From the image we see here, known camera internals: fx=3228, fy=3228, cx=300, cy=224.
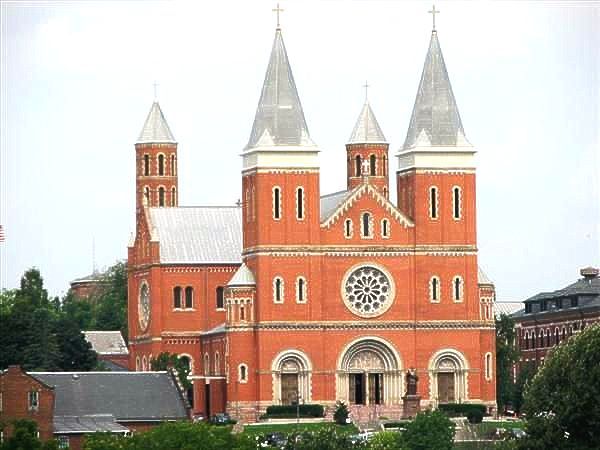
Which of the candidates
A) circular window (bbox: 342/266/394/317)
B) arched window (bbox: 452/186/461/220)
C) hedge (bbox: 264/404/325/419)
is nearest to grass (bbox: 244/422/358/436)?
hedge (bbox: 264/404/325/419)

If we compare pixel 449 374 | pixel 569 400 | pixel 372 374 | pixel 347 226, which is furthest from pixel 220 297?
pixel 569 400

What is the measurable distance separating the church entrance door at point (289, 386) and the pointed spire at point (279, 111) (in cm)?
1177

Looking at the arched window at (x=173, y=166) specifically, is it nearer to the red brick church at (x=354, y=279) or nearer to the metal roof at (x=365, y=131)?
the metal roof at (x=365, y=131)

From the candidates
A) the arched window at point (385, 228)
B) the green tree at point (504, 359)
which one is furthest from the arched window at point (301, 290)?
the green tree at point (504, 359)

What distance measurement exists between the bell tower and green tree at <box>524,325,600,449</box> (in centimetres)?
6946

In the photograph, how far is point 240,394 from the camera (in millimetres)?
162750

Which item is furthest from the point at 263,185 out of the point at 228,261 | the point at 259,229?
the point at 228,261

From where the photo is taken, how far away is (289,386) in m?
164

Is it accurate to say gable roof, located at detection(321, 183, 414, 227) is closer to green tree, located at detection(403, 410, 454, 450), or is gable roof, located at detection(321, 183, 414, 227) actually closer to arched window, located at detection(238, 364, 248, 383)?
arched window, located at detection(238, 364, 248, 383)

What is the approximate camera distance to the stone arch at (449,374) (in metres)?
165

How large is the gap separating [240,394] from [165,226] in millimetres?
17352

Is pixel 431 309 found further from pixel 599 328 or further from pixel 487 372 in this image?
pixel 599 328

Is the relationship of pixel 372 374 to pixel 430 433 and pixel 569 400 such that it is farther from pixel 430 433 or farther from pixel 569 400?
pixel 569 400

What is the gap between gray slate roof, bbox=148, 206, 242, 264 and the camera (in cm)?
17562
